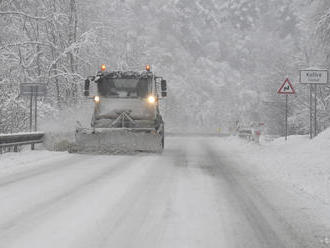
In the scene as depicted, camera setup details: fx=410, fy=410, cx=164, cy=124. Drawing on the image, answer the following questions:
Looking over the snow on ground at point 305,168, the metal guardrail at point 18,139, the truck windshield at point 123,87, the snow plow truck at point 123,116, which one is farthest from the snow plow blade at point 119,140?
the snow on ground at point 305,168

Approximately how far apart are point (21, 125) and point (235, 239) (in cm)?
1429

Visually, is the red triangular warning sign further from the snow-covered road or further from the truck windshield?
the snow-covered road

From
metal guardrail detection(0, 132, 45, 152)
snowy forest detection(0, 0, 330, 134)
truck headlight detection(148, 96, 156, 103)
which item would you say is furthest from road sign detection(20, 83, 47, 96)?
truck headlight detection(148, 96, 156, 103)

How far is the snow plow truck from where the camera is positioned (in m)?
13.1

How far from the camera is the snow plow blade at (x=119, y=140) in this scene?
1309cm

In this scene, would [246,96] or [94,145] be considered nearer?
[94,145]

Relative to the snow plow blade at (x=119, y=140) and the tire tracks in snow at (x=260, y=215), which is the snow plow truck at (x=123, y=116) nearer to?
the snow plow blade at (x=119, y=140)

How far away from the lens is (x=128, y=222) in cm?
464

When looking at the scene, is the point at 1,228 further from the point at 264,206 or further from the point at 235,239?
the point at 264,206

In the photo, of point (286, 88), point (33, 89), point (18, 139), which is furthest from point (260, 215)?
point (33, 89)

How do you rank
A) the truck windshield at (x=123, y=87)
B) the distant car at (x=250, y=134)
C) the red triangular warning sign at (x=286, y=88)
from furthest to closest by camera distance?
1. the distant car at (x=250, y=134)
2. the red triangular warning sign at (x=286, y=88)
3. the truck windshield at (x=123, y=87)

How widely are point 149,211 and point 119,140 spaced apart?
8.06m

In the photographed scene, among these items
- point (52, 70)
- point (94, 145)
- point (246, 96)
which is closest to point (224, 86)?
point (246, 96)

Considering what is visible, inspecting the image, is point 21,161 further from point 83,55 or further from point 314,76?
point 83,55
